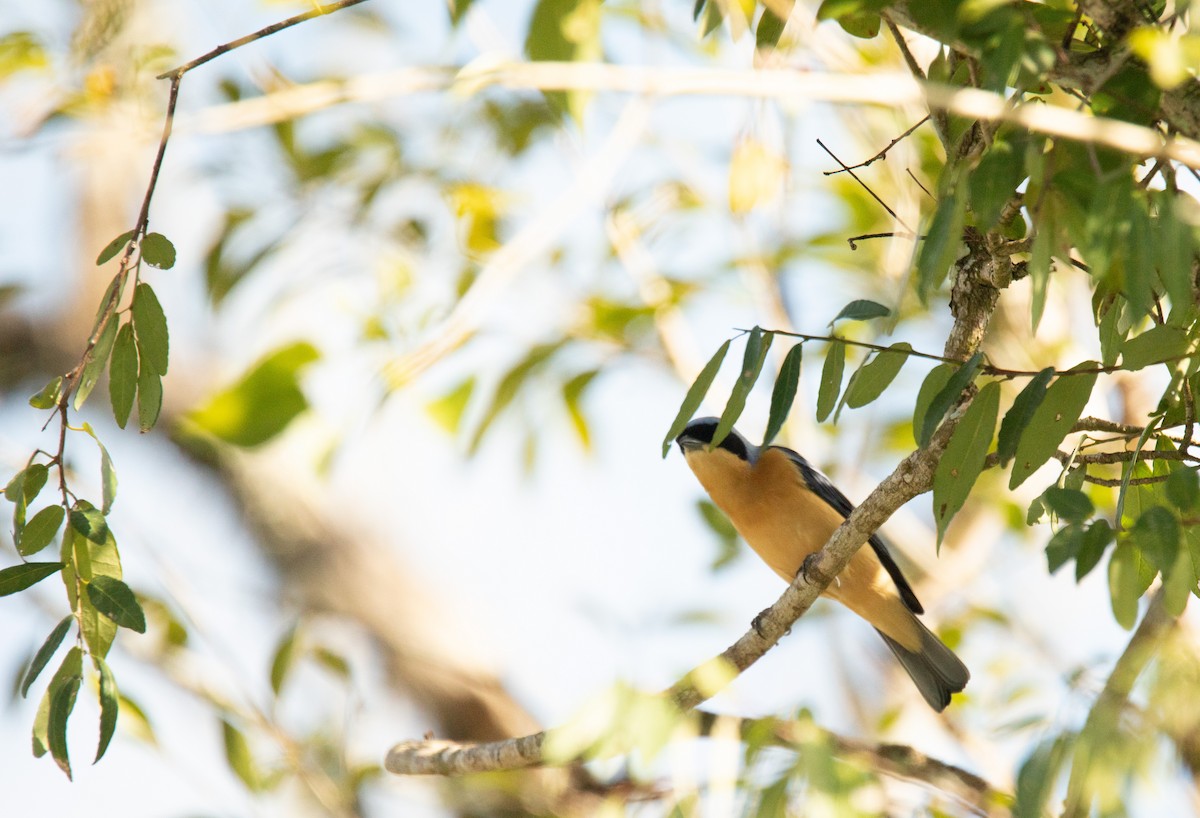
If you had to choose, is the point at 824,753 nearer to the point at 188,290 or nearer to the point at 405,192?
the point at 405,192

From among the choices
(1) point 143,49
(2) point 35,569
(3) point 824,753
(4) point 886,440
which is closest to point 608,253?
(4) point 886,440

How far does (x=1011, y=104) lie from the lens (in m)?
1.61

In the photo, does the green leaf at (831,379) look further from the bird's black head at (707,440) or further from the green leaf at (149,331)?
the bird's black head at (707,440)

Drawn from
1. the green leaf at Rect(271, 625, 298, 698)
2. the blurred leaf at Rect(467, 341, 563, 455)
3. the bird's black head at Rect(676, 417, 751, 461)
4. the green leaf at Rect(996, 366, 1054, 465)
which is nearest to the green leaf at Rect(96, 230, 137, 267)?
the green leaf at Rect(996, 366, 1054, 465)

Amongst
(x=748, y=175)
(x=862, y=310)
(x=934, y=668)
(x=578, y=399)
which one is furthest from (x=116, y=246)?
(x=934, y=668)

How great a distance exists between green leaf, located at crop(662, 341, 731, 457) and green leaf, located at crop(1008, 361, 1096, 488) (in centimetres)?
50

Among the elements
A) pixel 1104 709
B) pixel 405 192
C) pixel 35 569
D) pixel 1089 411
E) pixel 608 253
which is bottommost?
pixel 1104 709

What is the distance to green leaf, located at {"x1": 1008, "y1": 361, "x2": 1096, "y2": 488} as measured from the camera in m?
1.82

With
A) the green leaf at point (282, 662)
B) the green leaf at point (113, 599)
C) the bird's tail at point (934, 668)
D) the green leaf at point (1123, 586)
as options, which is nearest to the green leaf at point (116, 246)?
the green leaf at point (113, 599)

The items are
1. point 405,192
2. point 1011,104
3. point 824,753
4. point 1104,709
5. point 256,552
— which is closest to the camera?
point 1011,104

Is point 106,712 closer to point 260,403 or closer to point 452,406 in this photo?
point 260,403

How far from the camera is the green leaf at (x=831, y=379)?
1991 millimetres

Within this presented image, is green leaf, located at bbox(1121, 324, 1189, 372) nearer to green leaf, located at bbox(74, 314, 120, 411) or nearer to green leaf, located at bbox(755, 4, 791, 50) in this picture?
green leaf, located at bbox(755, 4, 791, 50)

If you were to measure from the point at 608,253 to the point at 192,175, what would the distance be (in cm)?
210
